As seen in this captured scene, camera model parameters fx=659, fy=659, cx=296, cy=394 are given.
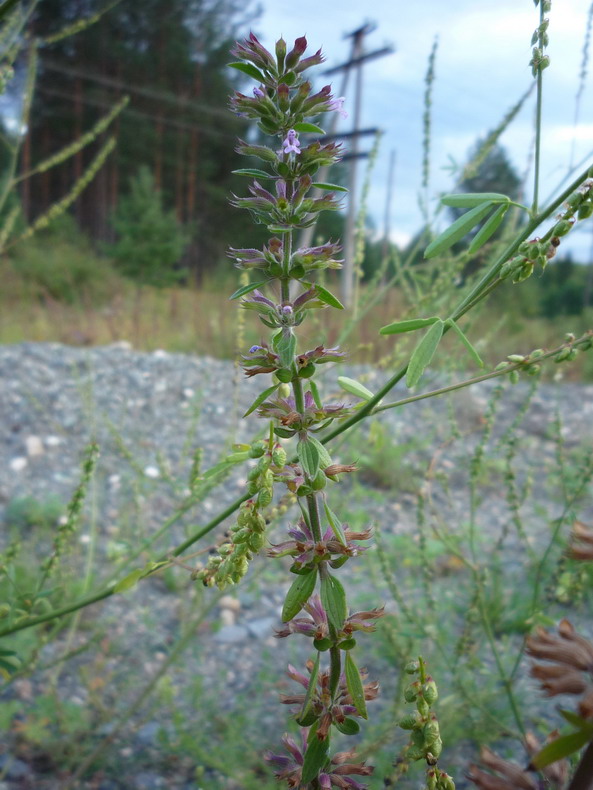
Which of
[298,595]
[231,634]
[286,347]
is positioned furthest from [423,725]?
[231,634]

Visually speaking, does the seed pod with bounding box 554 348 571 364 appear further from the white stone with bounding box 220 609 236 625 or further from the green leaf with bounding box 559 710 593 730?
the white stone with bounding box 220 609 236 625

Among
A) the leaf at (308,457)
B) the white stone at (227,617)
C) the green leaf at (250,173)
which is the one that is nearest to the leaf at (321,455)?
the leaf at (308,457)

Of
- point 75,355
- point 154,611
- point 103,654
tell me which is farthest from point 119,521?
point 75,355

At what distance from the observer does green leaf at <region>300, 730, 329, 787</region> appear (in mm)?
482

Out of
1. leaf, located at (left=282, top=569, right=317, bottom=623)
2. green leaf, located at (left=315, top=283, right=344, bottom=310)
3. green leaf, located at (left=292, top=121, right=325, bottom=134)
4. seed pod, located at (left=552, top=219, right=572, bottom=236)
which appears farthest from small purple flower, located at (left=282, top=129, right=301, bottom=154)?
leaf, located at (left=282, top=569, right=317, bottom=623)

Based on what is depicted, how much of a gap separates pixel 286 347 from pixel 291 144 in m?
0.16

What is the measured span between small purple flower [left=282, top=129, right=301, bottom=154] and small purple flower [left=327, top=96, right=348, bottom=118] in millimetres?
93

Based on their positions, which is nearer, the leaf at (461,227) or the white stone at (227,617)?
the leaf at (461,227)

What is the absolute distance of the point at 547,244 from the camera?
0.53 metres

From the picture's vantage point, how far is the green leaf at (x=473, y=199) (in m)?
0.60

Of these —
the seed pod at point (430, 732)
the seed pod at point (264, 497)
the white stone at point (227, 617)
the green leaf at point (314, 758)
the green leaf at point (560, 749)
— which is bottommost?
the white stone at point (227, 617)

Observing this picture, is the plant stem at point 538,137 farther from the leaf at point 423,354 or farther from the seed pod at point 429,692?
the seed pod at point 429,692

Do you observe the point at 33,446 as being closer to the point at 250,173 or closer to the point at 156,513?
the point at 156,513

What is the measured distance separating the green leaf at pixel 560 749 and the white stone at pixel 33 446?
11.7 feet
